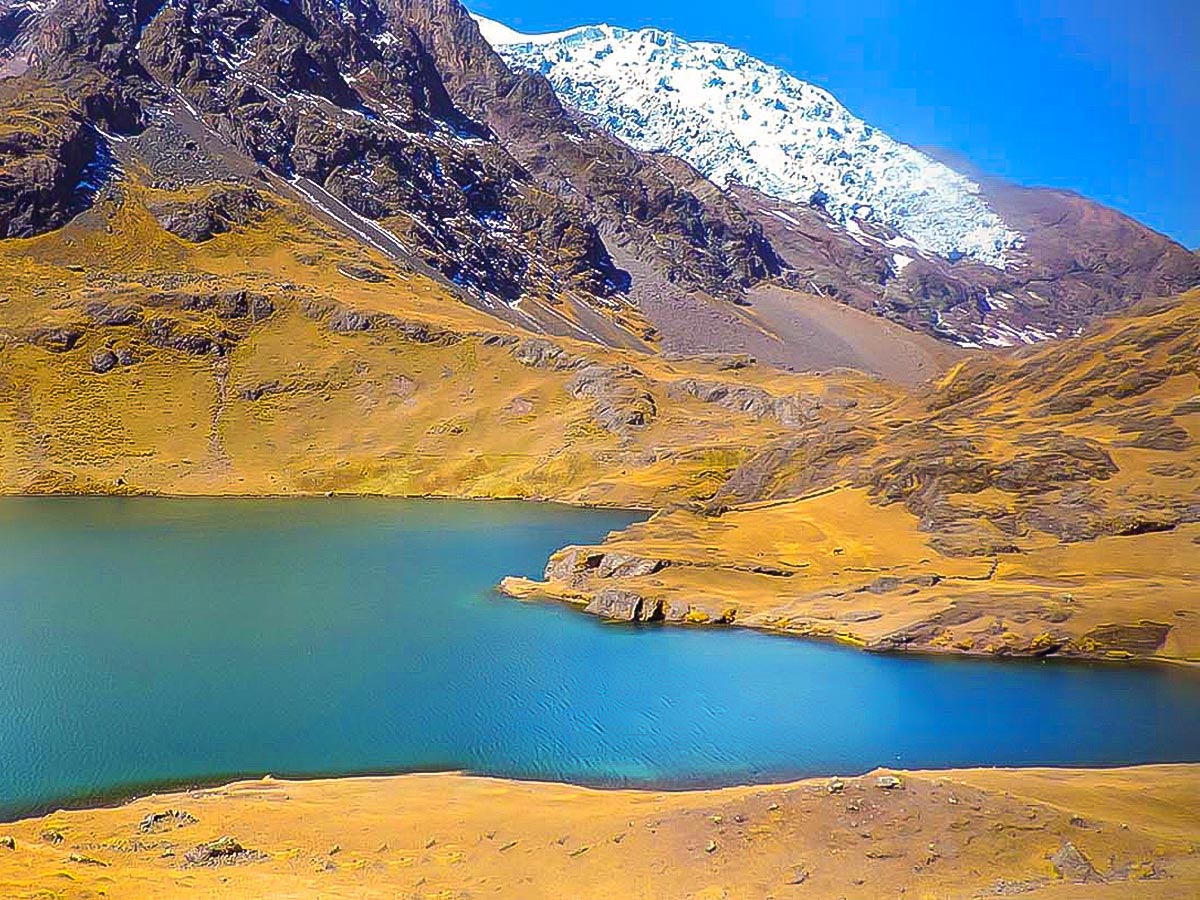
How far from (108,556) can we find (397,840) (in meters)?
58.0

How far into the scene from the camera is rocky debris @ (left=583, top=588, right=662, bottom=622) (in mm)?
57938

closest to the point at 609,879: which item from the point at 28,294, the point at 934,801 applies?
the point at 934,801

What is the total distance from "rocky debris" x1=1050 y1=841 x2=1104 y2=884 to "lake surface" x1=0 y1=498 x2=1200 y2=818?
1302 centimetres

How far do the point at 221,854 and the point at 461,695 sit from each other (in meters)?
19.8

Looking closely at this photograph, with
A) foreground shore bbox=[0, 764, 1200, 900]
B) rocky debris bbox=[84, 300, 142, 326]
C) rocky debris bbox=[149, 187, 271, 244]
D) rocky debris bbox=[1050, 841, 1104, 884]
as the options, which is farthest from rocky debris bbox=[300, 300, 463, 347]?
rocky debris bbox=[1050, 841, 1104, 884]

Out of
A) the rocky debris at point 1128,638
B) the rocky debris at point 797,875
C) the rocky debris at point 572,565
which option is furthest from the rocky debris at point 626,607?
the rocky debris at point 797,875

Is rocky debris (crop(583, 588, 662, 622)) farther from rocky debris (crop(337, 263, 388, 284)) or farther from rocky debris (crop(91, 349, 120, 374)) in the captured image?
rocky debris (crop(337, 263, 388, 284))

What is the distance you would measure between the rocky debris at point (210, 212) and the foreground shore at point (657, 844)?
169 metres

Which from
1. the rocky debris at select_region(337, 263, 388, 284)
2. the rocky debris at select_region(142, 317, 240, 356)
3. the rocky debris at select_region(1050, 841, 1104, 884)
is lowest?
the rocky debris at select_region(1050, 841, 1104, 884)

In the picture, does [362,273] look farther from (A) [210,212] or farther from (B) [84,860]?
(B) [84,860]

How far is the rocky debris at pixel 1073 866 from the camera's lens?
20453 millimetres

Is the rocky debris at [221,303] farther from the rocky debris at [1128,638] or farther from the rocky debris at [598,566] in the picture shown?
the rocky debris at [1128,638]

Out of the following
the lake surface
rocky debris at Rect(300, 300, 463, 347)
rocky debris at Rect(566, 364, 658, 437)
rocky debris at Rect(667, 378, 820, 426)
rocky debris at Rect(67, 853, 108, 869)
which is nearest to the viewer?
rocky debris at Rect(67, 853, 108, 869)

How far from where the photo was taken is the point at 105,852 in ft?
78.5
